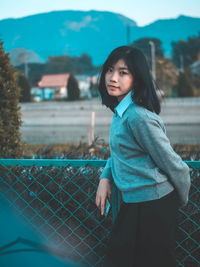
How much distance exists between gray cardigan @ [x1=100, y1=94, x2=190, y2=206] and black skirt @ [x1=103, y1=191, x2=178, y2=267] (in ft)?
0.16

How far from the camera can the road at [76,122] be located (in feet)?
37.6

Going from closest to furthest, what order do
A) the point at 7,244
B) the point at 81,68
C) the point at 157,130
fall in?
1. the point at 157,130
2. the point at 7,244
3. the point at 81,68

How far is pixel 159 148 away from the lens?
129 centimetres

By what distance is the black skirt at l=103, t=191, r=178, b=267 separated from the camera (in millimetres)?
1370

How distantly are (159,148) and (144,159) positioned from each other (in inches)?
4.3

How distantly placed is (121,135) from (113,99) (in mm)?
397

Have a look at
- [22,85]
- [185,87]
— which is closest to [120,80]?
[22,85]

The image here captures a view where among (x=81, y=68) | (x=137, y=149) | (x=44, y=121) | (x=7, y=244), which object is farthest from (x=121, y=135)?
(x=81, y=68)

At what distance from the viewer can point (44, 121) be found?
1577 centimetres

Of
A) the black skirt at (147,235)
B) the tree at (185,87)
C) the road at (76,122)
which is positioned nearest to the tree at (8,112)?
the black skirt at (147,235)

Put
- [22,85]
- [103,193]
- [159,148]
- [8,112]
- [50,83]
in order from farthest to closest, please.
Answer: [50,83], [22,85], [8,112], [103,193], [159,148]

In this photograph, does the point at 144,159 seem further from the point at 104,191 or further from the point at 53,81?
the point at 53,81

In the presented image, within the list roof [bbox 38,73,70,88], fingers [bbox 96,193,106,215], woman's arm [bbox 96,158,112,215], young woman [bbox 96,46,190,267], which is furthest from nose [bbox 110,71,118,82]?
roof [bbox 38,73,70,88]

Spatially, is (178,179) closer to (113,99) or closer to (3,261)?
(113,99)
